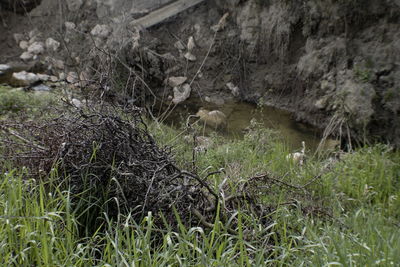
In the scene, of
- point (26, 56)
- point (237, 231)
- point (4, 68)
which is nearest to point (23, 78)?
point (4, 68)

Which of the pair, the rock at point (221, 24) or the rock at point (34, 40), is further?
the rock at point (34, 40)

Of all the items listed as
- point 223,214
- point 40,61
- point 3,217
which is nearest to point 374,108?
point 223,214

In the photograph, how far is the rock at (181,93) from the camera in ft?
22.9

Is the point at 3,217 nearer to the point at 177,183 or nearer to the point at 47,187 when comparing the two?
the point at 47,187

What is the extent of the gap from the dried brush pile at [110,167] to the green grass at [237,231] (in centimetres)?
9

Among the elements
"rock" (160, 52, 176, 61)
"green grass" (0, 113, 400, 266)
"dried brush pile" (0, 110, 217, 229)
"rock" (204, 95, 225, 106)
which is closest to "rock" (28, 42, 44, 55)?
"rock" (160, 52, 176, 61)

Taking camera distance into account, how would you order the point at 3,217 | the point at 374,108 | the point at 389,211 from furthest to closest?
the point at 374,108
the point at 389,211
the point at 3,217

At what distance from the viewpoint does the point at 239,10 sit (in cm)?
752

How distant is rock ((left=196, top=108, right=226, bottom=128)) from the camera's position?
6199mm

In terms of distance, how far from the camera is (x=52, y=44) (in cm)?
811

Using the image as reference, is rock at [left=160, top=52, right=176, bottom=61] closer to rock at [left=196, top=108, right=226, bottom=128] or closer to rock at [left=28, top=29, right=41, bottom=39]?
rock at [left=196, top=108, right=226, bottom=128]

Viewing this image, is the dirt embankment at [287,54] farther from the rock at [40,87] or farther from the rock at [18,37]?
the rock at [18,37]

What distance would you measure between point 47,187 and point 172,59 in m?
5.06

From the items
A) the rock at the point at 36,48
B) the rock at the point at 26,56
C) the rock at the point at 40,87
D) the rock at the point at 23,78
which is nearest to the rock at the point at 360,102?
the rock at the point at 40,87
